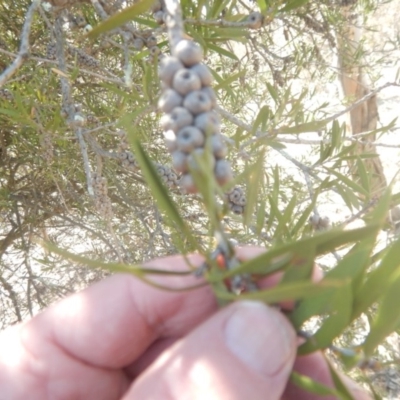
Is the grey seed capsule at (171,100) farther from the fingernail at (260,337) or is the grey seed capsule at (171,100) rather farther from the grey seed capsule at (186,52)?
the fingernail at (260,337)

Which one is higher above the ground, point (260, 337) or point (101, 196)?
point (101, 196)

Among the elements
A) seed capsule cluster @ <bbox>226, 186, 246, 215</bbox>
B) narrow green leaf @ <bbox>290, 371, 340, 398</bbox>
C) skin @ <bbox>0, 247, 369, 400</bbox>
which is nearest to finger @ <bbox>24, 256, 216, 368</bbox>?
skin @ <bbox>0, 247, 369, 400</bbox>

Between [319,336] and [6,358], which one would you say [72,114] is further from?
[319,336]

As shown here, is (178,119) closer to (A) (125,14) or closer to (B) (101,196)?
(A) (125,14)

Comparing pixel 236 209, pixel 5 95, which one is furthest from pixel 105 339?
pixel 5 95

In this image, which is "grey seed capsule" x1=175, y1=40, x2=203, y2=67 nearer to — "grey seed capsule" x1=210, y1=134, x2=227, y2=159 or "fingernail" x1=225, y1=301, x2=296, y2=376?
"grey seed capsule" x1=210, y1=134, x2=227, y2=159

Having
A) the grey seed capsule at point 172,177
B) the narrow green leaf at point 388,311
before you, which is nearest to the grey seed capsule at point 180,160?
the narrow green leaf at point 388,311
